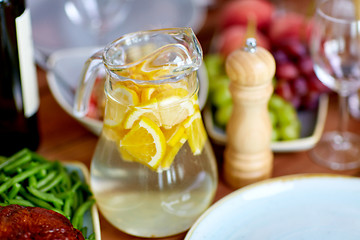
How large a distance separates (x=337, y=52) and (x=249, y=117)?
0.19 meters

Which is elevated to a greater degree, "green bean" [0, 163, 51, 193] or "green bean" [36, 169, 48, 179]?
"green bean" [0, 163, 51, 193]

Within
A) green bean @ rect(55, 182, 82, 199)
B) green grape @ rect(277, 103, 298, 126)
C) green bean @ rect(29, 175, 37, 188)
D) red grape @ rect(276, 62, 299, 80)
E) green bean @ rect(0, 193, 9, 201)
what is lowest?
green grape @ rect(277, 103, 298, 126)

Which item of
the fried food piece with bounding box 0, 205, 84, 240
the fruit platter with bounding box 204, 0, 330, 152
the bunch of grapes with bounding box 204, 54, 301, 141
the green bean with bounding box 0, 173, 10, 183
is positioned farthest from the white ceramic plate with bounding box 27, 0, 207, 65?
the fried food piece with bounding box 0, 205, 84, 240

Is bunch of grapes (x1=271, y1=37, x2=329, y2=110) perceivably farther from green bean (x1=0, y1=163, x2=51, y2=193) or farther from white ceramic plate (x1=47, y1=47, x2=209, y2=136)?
green bean (x1=0, y1=163, x2=51, y2=193)

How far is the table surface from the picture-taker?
0.75m

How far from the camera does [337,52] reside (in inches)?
29.2

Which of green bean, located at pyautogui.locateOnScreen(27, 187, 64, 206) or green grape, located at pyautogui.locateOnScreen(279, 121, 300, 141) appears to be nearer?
green bean, located at pyautogui.locateOnScreen(27, 187, 64, 206)

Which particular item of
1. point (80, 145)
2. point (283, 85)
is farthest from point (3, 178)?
point (283, 85)

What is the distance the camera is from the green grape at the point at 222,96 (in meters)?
0.81

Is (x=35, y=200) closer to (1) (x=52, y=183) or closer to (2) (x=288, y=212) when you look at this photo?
(1) (x=52, y=183)

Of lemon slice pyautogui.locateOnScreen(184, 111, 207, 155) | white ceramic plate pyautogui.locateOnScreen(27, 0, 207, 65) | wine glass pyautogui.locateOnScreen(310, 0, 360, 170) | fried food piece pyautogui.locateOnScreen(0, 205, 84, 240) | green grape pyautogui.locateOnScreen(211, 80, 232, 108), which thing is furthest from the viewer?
white ceramic plate pyautogui.locateOnScreen(27, 0, 207, 65)

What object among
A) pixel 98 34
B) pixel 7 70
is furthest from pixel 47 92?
pixel 7 70

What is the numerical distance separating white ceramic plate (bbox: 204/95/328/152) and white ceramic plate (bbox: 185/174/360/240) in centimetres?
10

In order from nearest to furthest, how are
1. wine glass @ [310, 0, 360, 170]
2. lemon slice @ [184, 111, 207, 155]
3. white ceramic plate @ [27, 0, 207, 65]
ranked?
lemon slice @ [184, 111, 207, 155], wine glass @ [310, 0, 360, 170], white ceramic plate @ [27, 0, 207, 65]
